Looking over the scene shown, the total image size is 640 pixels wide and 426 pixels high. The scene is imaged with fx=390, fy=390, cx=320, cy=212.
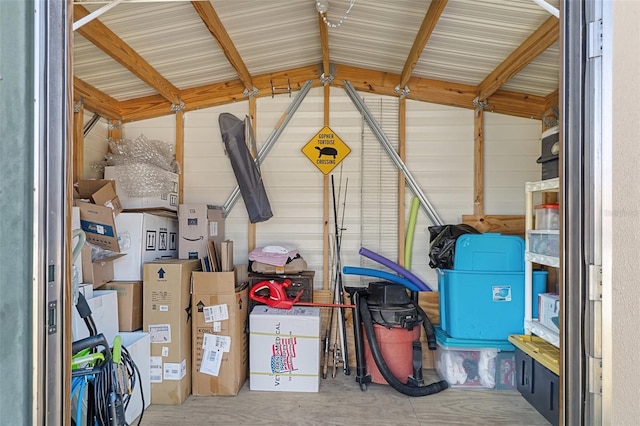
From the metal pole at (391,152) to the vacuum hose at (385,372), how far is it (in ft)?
3.68

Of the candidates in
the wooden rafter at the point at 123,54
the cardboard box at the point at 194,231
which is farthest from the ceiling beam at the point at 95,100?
the cardboard box at the point at 194,231

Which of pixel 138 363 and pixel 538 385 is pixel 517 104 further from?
pixel 138 363

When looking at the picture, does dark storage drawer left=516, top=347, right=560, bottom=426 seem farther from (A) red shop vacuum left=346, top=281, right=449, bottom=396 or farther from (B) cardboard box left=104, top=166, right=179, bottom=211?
(B) cardboard box left=104, top=166, right=179, bottom=211

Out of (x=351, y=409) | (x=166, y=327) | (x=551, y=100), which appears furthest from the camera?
(x=551, y=100)

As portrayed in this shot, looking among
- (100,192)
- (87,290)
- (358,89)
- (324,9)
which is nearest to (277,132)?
(358,89)

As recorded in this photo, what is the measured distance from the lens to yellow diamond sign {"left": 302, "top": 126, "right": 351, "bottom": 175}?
380cm

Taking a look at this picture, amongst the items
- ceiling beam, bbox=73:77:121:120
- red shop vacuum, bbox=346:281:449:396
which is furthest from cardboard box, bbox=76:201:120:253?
red shop vacuum, bbox=346:281:449:396

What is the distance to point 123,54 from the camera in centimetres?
282

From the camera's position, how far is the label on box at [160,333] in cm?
296

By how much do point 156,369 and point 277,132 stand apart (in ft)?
7.55

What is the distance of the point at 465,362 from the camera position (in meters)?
3.28

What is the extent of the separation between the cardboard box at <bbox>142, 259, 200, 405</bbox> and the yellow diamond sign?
5.17 feet

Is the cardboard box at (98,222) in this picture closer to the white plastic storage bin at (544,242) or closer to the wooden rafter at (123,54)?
the wooden rafter at (123,54)

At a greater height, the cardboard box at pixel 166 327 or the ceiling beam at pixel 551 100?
the ceiling beam at pixel 551 100
